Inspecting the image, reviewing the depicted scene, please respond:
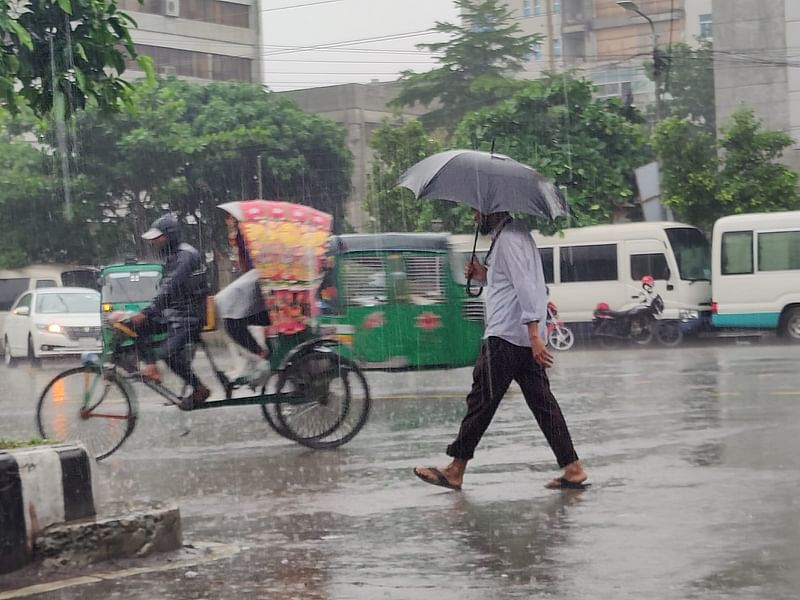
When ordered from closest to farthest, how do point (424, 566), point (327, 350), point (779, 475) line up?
1. point (424, 566)
2. point (779, 475)
3. point (327, 350)

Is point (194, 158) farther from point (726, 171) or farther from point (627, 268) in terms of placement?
point (726, 171)

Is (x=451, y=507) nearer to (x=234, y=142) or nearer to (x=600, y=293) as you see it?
(x=600, y=293)

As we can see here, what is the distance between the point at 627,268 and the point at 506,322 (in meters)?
20.4

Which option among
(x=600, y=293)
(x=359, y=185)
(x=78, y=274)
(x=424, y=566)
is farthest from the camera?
(x=359, y=185)

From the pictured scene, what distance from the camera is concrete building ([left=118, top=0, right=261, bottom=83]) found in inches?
2048

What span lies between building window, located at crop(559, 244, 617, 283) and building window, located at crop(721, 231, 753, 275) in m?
2.60

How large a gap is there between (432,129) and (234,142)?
590 cm

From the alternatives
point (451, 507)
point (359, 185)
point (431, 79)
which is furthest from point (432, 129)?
point (451, 507)

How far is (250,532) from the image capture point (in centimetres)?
602

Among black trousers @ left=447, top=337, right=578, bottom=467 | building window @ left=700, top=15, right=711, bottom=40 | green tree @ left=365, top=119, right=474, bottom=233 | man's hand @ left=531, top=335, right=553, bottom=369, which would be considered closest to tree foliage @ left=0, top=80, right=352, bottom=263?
green tree @ left=365, top=119, right=474, bottom=233

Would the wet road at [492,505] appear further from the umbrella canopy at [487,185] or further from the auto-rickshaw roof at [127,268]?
the auto-rickshaw roof at [127,268]

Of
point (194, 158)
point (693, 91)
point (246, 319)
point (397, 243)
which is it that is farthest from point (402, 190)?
point (246, 319)

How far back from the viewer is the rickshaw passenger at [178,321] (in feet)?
29.0

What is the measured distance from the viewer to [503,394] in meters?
6.98
